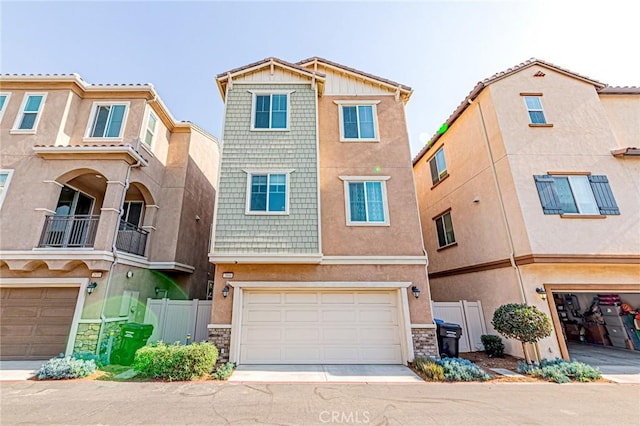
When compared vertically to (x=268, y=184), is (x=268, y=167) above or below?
above

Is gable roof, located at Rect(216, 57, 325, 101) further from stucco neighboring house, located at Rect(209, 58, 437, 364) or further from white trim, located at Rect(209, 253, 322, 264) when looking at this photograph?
white trim, located at Rect(209, 253, 322, 264)

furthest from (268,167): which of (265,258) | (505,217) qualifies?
(505,217)

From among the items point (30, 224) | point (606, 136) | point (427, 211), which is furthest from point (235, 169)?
point (606, 136)

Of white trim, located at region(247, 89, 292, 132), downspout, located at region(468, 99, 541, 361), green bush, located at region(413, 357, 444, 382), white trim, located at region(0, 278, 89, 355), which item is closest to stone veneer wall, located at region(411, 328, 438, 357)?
green bush, located at region(413, 357, 444, 382)

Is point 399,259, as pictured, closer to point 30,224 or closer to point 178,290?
point 178,290

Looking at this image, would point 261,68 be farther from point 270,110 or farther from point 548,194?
point 548,194

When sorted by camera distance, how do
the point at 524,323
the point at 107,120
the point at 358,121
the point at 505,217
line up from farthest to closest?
the point at 107,120, the point at 358,121, the point at 505,217, the point at 524,323

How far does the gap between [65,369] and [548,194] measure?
1556 cm

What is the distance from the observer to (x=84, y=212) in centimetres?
1158

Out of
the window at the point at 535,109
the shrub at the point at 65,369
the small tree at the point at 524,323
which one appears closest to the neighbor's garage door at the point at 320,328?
the small tree at the point at 524,323

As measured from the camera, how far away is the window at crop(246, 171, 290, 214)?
29.6 feet

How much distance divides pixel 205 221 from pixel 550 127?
16.2 m

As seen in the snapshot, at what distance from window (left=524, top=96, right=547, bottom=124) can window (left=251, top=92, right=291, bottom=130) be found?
379 inches

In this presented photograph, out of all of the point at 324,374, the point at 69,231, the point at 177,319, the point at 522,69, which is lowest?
the point at 324,374
